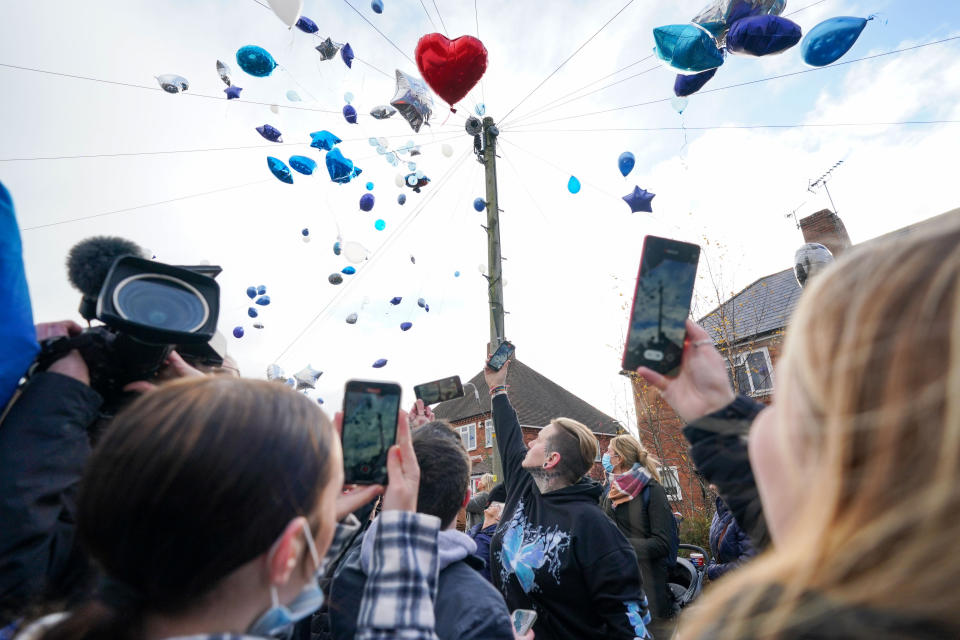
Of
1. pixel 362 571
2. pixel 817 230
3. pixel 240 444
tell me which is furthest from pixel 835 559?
pixel 817 230

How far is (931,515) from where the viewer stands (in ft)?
2.26

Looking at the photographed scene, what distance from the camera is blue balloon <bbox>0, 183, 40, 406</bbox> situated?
1305 mm

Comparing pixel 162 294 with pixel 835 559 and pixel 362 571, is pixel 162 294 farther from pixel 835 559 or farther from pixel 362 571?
pixel 835 559

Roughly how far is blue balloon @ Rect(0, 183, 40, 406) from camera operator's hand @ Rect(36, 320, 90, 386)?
105mm

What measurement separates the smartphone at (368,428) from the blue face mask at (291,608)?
56cm

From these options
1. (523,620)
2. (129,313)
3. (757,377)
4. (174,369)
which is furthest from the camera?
(757,377)

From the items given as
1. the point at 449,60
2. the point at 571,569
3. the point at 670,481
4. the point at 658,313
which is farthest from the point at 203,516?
the point at 670,481

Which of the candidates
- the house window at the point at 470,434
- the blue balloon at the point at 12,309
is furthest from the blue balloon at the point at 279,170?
the house window at the point at 470,434

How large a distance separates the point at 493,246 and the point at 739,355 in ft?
30.1

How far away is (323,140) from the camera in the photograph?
21.8 ft

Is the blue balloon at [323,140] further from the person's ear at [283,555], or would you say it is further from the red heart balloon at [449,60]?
the person's ear at [283,555]

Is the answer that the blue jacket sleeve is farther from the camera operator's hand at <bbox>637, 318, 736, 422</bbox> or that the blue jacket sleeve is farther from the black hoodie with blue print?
the black hoodie with blue print

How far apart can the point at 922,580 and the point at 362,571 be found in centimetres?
178

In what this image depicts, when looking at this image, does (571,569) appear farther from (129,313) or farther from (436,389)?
(129,313)
